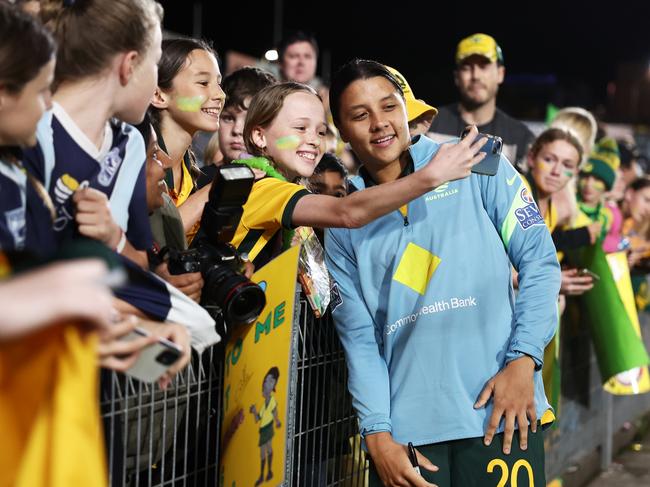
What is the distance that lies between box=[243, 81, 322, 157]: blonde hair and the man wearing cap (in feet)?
7.43

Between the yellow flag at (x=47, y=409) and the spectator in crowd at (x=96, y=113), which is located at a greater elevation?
the spectator in crowd at (x=96, y=113)

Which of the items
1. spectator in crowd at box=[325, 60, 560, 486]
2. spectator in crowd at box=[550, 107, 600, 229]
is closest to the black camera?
spectator in crowd at box=[325, 60, 560, 486]

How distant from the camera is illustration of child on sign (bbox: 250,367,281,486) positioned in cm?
248

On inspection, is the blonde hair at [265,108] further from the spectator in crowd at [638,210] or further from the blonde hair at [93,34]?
the spectator in crowd at [638,210]

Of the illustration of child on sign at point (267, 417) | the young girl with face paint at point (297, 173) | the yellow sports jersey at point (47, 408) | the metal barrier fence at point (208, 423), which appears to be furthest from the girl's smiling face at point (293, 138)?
the yellow sports jersey at point (47, 408)

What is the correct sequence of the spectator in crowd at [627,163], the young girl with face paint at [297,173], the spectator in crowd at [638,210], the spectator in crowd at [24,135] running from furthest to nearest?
the spectator in crowd at [627,163] < the spectator in crowd at [638,210] < the young girl with face paint at [297,173] < the spectator in crowd at [24,135]

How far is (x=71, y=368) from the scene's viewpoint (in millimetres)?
1424

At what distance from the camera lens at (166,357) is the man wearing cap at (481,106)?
3824mm

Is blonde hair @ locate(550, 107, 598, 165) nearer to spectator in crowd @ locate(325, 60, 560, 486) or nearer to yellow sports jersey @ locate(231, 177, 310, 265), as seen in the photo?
spectator in crowd @ locate(325, 60, 560, 486)

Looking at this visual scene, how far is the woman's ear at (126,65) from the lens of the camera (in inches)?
84.0

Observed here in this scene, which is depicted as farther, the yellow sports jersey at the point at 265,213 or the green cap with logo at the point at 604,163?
the green cap with logo at the point at 604,163

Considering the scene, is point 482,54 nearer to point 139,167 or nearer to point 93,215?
point 139,167

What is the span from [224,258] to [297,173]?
929 millimetres

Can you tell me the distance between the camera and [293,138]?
130 inches
